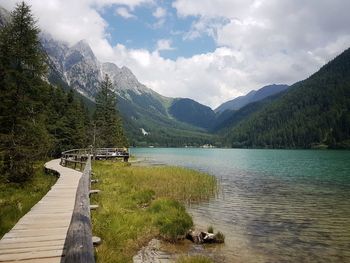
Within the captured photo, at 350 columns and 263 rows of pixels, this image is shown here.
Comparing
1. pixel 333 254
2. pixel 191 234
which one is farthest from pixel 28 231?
pixel 333 254

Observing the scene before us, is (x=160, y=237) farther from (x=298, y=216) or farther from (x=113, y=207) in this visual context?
(x=298, y=216)

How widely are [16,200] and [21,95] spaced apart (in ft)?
40.9

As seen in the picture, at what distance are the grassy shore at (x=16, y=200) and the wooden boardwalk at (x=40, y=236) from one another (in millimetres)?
722

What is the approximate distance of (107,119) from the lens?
81.4 meters

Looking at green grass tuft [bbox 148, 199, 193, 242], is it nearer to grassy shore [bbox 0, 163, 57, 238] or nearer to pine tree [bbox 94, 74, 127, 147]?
grassy shore [bbox 0, 163, 57, 238]

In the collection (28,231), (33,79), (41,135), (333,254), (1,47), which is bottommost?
(333,254)

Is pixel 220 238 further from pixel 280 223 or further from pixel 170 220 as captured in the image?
pixel 280 223

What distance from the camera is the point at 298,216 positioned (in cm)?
2402

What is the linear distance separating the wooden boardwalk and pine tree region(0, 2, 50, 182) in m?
11.2

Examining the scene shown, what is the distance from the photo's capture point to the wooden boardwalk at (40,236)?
8.52m

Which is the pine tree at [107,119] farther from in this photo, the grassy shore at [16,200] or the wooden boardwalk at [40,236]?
the wooden boardwalk at [40,236]

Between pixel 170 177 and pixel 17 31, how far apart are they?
68.5ft

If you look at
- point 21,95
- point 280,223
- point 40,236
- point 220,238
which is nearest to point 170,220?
point 220,238

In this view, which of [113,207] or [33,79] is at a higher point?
[33,79]
